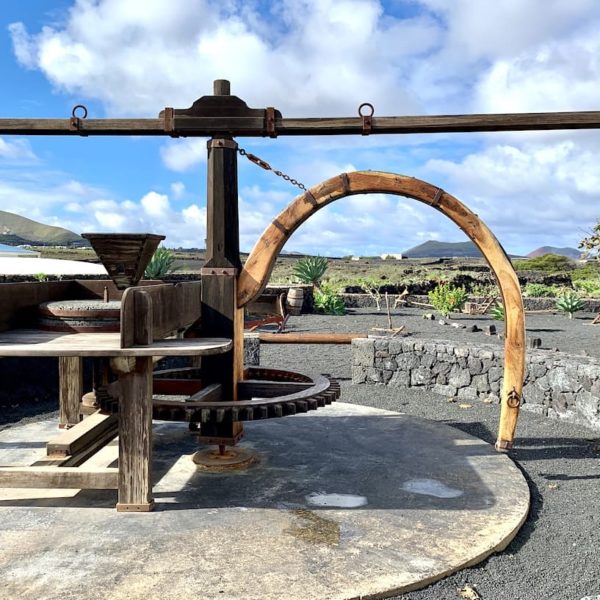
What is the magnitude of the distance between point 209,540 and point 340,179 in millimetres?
2725

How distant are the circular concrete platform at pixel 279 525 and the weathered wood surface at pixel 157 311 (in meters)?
1.09

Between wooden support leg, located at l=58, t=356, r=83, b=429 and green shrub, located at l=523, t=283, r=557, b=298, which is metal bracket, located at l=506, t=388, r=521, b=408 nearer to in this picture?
wooden support leg, located at l=58, t=356, r=83, b=429

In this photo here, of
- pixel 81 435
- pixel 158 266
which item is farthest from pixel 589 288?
pixel 81 435

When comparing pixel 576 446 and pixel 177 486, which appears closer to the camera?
pixel 177 486

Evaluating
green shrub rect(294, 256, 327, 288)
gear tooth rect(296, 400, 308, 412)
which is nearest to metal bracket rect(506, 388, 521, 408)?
gear tooth rect(296, 400, 308, 412)

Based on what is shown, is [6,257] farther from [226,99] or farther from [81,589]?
[81,589]

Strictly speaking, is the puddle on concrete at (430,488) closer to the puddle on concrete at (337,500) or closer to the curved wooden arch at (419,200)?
the puddle on concrete at (337,500)

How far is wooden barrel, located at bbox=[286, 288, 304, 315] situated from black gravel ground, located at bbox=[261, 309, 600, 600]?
7.63 m

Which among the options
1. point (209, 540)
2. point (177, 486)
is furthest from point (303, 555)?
point (177, 486)

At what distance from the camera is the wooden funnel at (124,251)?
3.99m

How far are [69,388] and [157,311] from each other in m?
2.46

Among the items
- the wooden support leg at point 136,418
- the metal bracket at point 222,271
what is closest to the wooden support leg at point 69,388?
the metal bracket at point 222,271

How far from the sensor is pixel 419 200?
16.1 feet

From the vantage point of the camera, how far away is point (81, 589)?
2.91m
